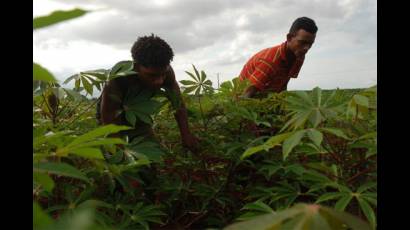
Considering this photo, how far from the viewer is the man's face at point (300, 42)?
262cm

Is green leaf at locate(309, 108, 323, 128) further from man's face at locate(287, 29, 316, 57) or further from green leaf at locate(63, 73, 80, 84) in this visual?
man's face at locate(287, 29, 316, 57)

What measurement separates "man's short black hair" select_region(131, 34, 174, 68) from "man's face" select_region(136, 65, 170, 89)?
30 mm

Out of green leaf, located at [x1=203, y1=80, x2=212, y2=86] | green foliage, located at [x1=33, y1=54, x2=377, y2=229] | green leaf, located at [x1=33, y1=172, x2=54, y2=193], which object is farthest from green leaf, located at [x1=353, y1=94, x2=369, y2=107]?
green leaf, located at [x1=203, y1=80, x2=212, y2=86]

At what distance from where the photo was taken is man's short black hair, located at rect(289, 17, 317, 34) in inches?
104

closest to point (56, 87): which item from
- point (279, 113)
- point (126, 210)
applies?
point (126, 210)

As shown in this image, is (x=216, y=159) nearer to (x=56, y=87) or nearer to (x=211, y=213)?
(x=211, y=213)

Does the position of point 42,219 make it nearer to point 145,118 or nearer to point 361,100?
point 361,100

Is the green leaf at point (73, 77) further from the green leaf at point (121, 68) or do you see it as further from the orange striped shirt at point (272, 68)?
the orange striped shirt at point (272, 68)

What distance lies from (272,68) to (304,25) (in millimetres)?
368

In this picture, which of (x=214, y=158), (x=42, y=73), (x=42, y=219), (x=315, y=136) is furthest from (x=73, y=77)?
(x=42, y=219)

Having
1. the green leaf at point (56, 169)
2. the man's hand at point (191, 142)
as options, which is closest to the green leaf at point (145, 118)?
the man's hand at point (191, 142)

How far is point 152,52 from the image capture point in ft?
6.57
